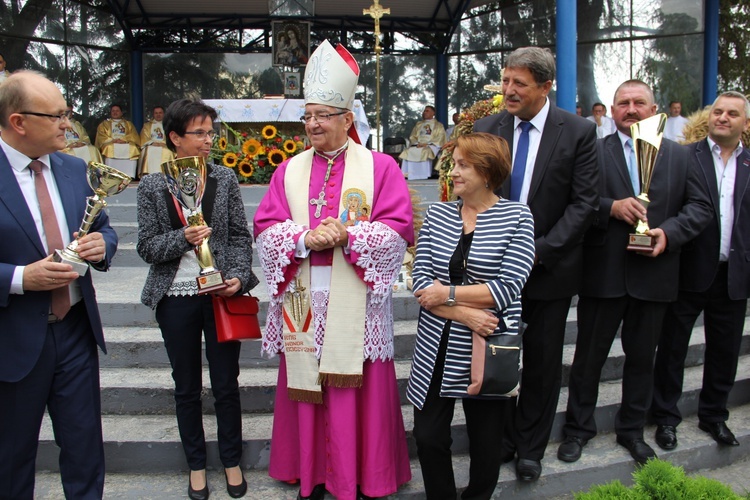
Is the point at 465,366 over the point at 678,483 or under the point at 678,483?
over

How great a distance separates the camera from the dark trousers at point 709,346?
12.1 feet

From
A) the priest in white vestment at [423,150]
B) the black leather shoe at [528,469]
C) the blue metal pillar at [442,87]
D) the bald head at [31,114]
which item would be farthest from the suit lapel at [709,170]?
the blue metal pillar at [442,87]

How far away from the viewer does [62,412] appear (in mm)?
2652

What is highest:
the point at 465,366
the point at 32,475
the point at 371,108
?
the point at 371,108

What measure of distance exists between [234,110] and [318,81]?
564 cm

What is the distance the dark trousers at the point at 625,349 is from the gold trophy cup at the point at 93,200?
2406mm

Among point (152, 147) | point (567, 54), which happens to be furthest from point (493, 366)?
point (152, 147)

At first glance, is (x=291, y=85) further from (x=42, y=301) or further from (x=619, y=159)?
(x=42, y=301)

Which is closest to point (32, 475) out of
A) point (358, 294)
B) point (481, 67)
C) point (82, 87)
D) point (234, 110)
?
point (358, 294)

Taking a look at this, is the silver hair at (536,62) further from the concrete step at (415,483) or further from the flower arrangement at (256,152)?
the flower arrangement at (256,152)

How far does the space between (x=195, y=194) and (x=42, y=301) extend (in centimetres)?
76

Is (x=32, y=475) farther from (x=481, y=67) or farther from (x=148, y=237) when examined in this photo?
(x=481, y=67)

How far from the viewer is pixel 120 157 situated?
44.2 feet

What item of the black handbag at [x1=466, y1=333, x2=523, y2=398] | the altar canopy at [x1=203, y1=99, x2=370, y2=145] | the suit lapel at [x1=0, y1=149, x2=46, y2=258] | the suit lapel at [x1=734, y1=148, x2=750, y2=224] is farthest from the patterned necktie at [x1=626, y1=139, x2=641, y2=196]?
the altar canopy at [x1=203, y1=99, x2=370, y2=145]
